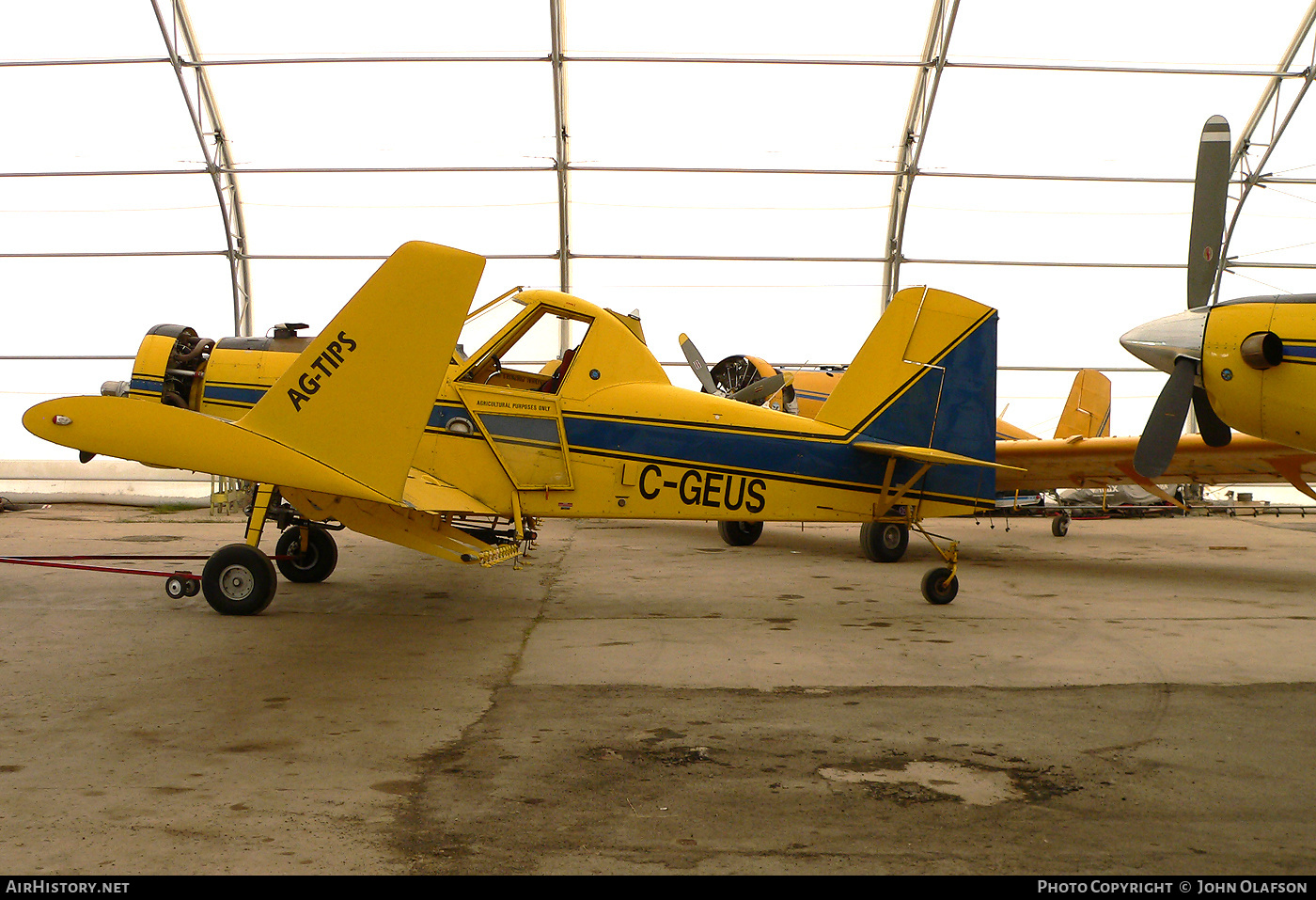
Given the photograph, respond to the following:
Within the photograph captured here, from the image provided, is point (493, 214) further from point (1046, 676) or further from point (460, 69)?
point (1046, 676)

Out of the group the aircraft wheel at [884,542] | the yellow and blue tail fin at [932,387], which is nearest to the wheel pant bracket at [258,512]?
the yellow and blue tail fin at [932,387]

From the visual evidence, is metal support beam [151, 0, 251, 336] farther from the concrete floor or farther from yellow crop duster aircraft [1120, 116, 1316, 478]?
yellow crop duster aircraft [1120, 116, 1316, 478]

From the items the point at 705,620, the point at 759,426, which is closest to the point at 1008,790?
the point at 705,620

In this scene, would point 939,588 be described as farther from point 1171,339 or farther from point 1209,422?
point 1171,339

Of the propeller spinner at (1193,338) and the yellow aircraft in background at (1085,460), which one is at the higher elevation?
the propeller spinner at (1193,338)

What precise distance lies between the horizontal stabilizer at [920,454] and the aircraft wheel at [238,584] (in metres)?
4.97

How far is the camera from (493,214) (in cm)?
1881

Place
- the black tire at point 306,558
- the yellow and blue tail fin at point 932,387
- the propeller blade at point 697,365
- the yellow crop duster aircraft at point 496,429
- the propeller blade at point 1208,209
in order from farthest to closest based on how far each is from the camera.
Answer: the propeller blade at point 697,365, the yellow and blue tail fin at point 932,387, the black tire at point 306,558, the propeller blade at point 1208,209, the yellow crop duster aircraft at point 496,429

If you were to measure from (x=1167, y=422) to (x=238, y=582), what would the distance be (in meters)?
6.43

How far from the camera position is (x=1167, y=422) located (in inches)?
223

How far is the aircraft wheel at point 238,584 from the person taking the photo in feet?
22.1

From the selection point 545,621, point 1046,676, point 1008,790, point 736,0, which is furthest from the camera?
point 736,0

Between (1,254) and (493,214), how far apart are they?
9846 mm

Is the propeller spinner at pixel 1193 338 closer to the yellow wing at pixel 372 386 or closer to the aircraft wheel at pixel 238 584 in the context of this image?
the yellow wing at pixel 372 386
